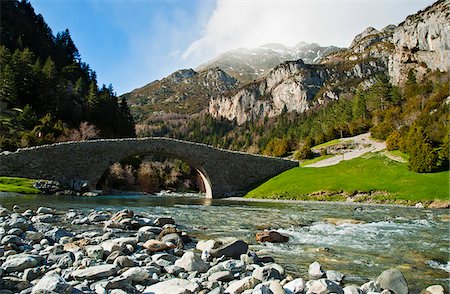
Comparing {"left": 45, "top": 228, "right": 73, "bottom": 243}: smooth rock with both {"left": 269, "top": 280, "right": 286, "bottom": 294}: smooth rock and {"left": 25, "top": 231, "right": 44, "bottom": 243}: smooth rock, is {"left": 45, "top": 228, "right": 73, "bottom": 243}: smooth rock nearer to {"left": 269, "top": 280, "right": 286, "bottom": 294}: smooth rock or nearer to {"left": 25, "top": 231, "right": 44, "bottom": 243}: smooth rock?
{"left": 25, "top": 231, "right": 44, "bottom": 243}: smooth rock

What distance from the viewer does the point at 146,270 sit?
6668 millimetres

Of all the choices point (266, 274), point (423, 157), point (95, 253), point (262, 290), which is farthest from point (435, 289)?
point (423, 157)

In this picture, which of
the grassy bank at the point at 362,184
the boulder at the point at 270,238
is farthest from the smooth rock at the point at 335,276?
the grassy bank at the point at 362,184

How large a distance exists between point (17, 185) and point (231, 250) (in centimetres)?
3027

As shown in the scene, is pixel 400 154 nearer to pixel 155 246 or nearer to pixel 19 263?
pixel 155 246

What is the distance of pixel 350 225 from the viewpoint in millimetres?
16625

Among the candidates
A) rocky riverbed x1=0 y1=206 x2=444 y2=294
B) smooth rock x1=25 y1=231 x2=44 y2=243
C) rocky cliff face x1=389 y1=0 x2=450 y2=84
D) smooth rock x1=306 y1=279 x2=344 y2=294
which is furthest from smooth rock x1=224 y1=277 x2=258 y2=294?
rocky cliff face x1=389 y1=0 x2=450 y2=84

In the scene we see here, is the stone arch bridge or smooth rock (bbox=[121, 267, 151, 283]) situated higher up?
the stone arch bridge

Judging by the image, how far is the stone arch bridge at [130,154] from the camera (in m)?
36.8

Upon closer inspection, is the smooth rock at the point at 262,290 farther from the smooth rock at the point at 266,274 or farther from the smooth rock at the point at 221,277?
the smooth rock at the point at 221,277

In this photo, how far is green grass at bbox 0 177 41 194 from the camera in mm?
29494

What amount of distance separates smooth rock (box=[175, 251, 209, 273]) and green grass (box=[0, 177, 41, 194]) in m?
27.3

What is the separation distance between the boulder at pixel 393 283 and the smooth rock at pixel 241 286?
259 cm

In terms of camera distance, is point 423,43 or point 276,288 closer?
point 276,288
